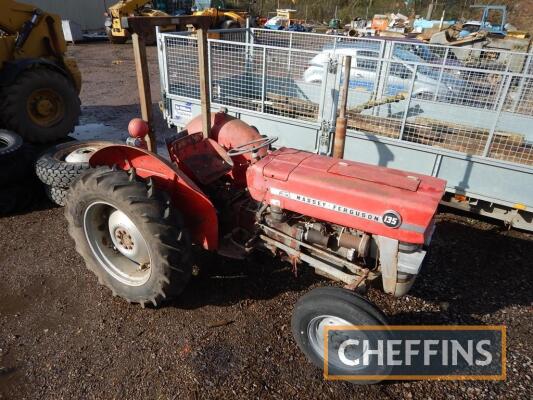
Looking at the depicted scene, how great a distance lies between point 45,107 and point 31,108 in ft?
0.55

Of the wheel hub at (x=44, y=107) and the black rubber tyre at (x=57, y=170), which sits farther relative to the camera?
the wheel hub at (x=44, y=107)

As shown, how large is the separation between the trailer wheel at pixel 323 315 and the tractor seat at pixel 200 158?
3.86 ft

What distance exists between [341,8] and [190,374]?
36174mm

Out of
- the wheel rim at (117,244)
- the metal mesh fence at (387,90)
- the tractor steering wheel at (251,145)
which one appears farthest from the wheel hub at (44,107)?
the tractor steering wheel at (251,145)

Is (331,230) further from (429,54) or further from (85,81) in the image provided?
(85,81)

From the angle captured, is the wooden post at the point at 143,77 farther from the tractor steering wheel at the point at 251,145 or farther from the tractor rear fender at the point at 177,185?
the tractor steering wheel at the point at 251,145

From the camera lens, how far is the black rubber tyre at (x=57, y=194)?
398 centimetres

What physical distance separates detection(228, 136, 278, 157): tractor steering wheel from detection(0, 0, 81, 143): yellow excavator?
3563 millimetres

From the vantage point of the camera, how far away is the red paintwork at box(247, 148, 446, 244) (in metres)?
2.18

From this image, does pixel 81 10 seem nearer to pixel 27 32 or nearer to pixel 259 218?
pixel 27 32

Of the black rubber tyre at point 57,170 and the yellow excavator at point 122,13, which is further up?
the yellow excavator at point 122,13

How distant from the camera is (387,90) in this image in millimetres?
5043

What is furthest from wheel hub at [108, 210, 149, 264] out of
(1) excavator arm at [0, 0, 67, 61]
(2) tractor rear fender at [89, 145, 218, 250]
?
(1) excavator arm at [0, 0, 67, 61]

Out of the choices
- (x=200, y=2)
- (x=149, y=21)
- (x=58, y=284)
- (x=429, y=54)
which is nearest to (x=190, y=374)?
Result: (x=58, y=284)
